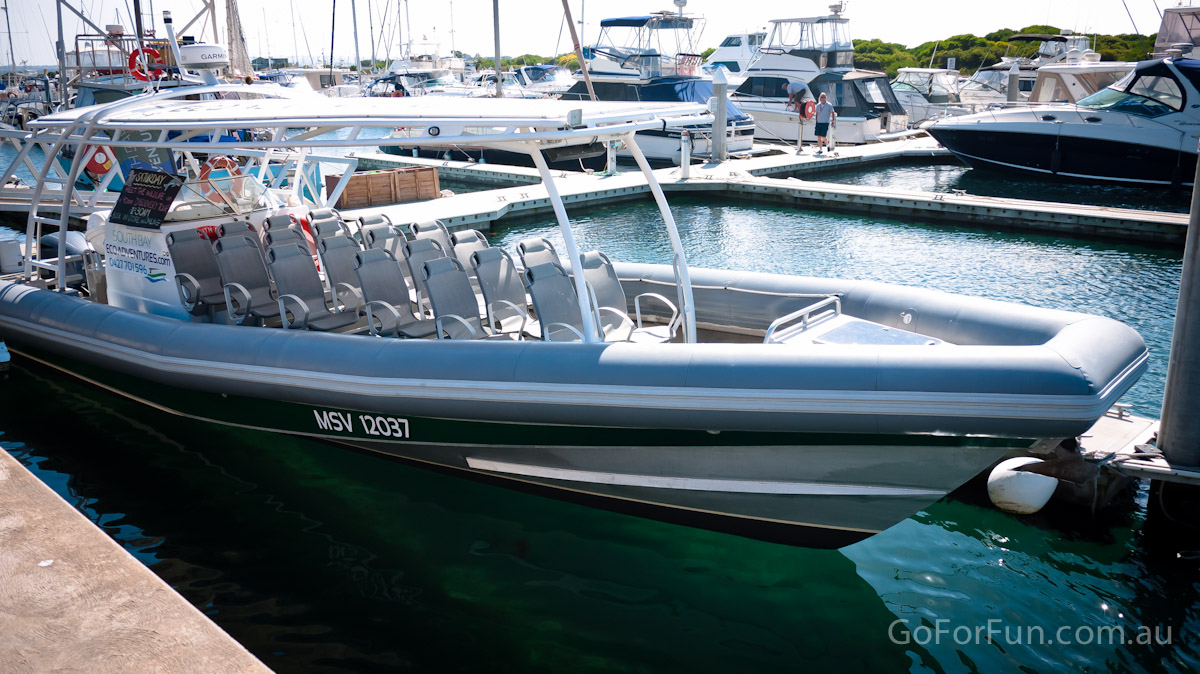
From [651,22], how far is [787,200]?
966cm

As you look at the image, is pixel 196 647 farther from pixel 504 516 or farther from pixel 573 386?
pixel 504 516

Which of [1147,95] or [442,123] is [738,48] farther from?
[442,123]

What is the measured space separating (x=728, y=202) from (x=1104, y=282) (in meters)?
6.67

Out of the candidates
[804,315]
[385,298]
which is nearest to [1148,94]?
[804,315]

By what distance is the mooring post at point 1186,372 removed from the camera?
4.49 m

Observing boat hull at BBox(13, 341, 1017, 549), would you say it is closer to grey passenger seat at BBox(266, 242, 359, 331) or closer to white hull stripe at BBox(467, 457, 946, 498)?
white hull stripe at BBox(467, 457, 946, 498)

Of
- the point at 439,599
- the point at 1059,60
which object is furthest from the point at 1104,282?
the point at 1059,60

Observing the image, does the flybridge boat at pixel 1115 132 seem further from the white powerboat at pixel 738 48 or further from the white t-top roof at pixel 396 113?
the white powerboat at pixel 738 48

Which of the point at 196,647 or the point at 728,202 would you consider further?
the point at 728,202

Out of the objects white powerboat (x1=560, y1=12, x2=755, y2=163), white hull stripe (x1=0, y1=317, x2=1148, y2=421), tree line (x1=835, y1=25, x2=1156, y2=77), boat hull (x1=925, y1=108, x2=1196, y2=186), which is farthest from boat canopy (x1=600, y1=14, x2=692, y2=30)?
white hull stripe (x1=0, y1=317, x2=1148, y2=421)

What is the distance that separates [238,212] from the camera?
6.83 m

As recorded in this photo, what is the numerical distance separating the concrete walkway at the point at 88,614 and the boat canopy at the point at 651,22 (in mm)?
Answer: 21101

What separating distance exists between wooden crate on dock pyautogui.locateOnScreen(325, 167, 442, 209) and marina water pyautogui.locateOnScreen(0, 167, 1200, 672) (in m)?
8.04

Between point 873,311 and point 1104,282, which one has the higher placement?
point 873,311
